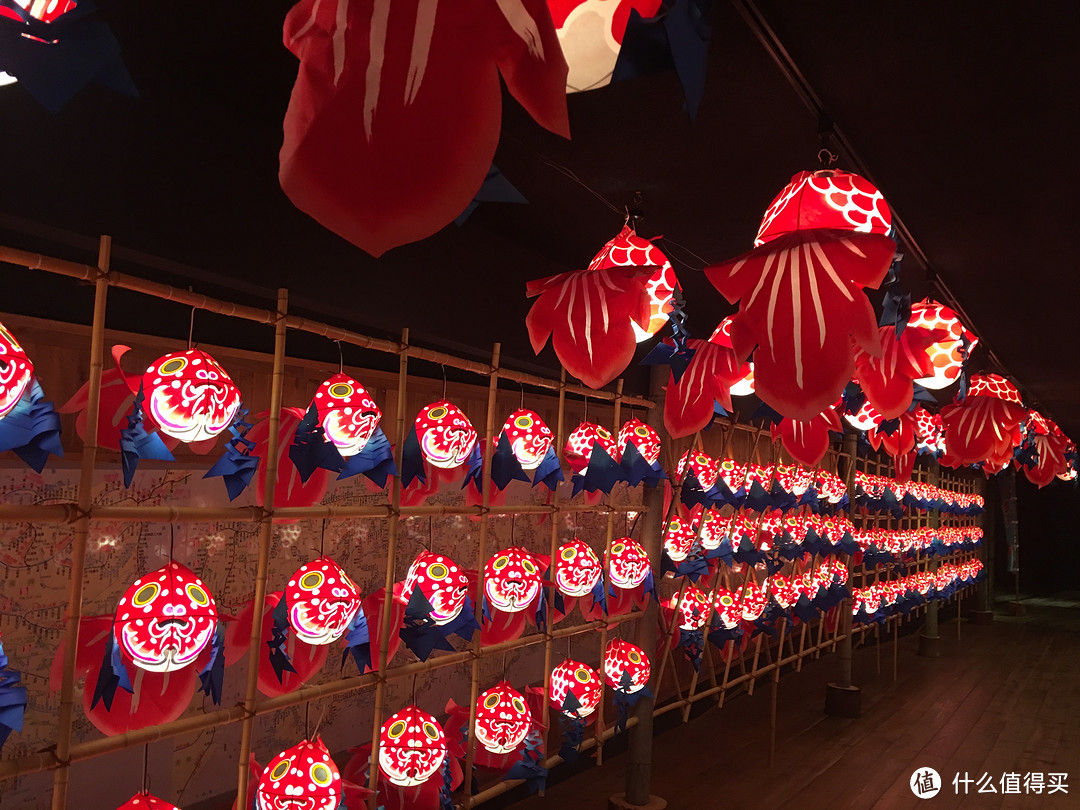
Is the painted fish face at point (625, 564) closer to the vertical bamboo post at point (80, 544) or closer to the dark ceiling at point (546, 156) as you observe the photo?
the dark ceiling at point (546, 156)

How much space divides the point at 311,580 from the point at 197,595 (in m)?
0.31

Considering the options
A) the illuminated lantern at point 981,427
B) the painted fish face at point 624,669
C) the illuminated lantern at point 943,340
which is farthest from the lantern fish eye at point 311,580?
the illuminated lantern at point 981,427

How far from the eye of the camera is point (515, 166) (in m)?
2.51

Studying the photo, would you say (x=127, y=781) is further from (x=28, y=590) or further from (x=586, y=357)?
(x=586, y=357)

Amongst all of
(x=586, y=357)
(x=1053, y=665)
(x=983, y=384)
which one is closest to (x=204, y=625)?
(x=586, y=357)

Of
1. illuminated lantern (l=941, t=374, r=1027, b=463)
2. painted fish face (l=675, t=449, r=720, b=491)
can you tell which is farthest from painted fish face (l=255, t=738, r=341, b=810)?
illuminated lantern (l=941, t=374, r=1027, b=463)

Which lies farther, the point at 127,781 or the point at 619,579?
the point at 619,579

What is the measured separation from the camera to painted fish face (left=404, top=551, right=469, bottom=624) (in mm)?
2148

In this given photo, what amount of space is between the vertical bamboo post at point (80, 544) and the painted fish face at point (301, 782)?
0.44 m

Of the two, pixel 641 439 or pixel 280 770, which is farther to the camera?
pixel 641 439

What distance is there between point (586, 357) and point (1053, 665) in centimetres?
865

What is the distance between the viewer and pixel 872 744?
4.82m

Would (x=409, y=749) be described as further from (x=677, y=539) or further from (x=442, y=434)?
(x=677, y=539)

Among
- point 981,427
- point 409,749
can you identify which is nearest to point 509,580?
point 409,749
